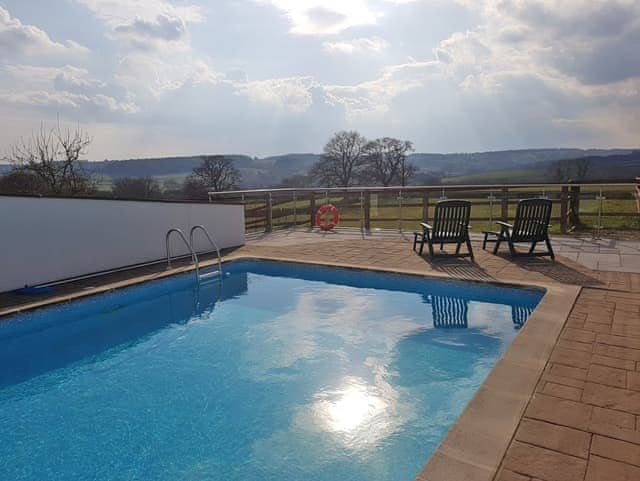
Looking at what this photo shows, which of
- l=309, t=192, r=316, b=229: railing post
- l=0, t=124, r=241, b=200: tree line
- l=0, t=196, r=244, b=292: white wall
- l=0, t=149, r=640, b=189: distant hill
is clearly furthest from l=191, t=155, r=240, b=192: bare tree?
l=0, t=196, r=244, b=292: white wall

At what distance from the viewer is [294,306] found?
5109mm

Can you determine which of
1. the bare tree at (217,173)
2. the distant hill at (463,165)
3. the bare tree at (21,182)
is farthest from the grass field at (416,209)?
the bare tree at (217,173)

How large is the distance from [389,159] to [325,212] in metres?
24.9

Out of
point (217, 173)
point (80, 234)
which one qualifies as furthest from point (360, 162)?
point (80, 234)

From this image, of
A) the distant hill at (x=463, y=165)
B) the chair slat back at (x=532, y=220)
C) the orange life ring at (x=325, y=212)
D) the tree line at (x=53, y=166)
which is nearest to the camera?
the chair slat back at (x=532, y=220)

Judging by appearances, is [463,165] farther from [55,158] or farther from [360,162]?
[55,158]

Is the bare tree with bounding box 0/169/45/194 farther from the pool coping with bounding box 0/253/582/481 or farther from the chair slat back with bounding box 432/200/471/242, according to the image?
the chair slat back with bounding box 432/200/471/242

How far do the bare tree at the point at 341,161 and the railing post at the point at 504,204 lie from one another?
2330cm

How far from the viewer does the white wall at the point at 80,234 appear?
4875 mm

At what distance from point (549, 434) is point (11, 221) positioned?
5505 mm

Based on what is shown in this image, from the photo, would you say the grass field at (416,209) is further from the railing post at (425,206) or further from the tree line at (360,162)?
the tree line at (360,162)

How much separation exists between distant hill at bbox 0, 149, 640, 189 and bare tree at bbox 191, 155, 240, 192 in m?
1.23

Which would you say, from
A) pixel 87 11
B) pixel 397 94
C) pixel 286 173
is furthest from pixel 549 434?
pixel 286 173

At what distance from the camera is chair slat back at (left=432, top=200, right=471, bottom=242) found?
6.06m
